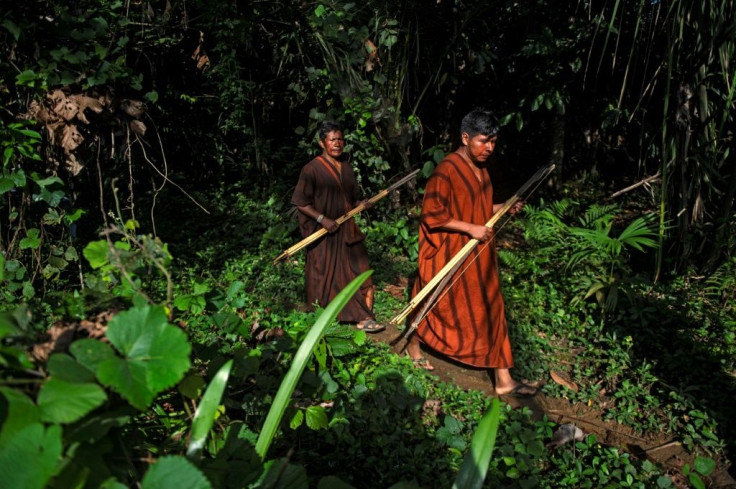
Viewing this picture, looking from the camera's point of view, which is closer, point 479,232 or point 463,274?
point 479,232

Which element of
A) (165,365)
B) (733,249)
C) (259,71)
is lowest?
(733,249)

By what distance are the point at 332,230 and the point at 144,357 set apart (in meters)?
3.26

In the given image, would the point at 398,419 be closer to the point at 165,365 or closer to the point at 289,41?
the point at 165,365

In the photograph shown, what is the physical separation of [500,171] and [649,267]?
3.45m

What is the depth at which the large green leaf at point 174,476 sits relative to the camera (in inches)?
27.7

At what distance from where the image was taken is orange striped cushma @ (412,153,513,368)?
3221mm

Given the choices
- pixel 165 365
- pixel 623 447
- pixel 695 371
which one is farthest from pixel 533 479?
pixel 165 365

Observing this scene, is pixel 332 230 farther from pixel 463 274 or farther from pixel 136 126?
pixel 136 126

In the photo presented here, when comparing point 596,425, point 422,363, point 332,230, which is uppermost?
point 332,230

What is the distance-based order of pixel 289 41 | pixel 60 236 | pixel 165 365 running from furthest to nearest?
pixel 289 41 → pixel 60 236 → pixel 165 365

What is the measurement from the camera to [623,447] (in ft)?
9.52

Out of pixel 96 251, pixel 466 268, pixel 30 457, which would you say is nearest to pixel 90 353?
pixel 30 457

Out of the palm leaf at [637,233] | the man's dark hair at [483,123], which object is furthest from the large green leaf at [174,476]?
the palm leaf at [637,233]

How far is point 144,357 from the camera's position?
32.3 inches
